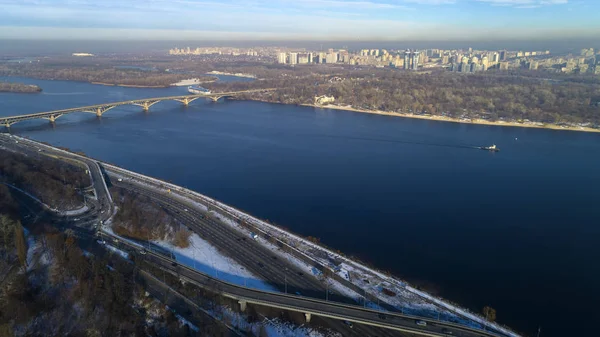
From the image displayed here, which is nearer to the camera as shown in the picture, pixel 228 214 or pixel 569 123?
pixel 228 214

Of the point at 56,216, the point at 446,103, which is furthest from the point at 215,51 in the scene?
the point at 56,216

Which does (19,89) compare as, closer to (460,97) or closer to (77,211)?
(77,211)

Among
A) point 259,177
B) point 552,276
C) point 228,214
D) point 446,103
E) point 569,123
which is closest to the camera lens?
point 552,276

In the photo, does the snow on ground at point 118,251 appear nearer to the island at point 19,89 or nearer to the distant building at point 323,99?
the distant building at point 323,99

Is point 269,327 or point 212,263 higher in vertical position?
point 212,263

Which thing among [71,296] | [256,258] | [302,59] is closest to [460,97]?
[256,258]

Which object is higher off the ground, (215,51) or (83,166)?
(215,51)

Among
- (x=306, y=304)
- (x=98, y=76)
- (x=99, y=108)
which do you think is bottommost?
(x=306, y=304)

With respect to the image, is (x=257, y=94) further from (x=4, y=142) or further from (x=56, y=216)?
(x=56, y=216)

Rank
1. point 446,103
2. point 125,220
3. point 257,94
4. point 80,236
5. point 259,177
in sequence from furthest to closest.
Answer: point 257,94 → point 446,103 → point 259,177 → point 125,220 → point 80,236
